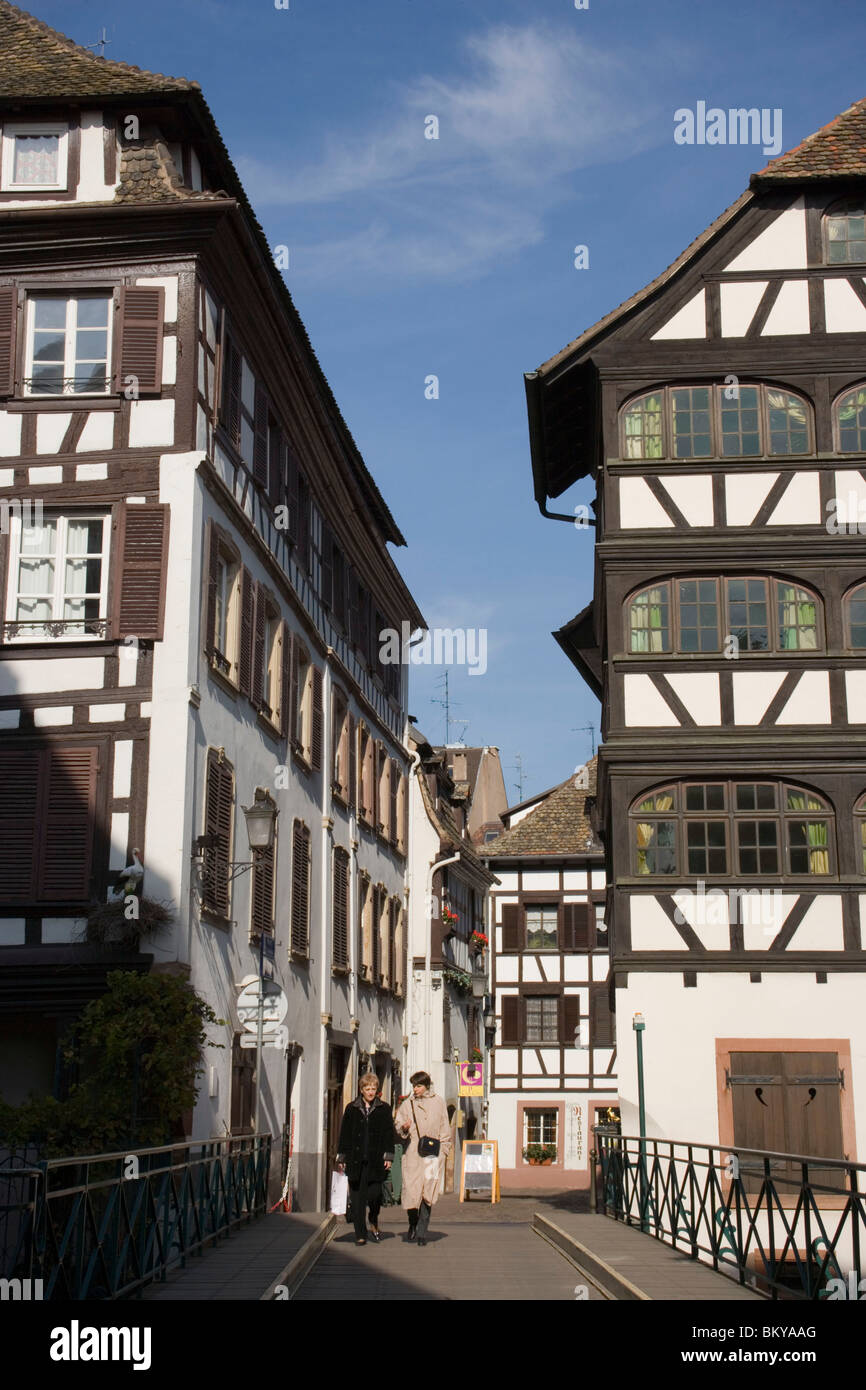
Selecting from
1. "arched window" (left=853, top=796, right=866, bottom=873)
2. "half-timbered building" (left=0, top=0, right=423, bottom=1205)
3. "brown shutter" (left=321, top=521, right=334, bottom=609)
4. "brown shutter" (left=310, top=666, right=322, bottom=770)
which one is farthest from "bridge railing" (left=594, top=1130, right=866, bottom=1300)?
"brown shutter" (left=321, top=521, right=334, bottom=609)

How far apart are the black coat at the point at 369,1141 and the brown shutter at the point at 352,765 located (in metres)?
15.6

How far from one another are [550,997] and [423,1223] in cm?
3153

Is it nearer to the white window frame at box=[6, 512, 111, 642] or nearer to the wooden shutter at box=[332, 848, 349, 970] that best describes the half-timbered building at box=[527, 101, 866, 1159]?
the wooden shutter at box=[332, 848, 349, 970]

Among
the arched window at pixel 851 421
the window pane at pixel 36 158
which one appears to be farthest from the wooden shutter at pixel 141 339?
the arched window at pixel 851 421

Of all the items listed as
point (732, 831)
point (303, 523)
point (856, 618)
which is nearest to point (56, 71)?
point (303, 523)

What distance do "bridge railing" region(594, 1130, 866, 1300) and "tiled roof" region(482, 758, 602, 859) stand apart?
30666mm

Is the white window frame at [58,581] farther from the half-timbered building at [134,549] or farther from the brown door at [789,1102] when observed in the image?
the brown door at [789,1102]

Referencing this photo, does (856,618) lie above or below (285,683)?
above

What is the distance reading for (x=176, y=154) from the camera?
21547 millimetres

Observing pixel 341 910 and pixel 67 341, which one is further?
pixel 341 910

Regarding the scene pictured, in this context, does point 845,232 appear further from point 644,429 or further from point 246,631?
point 246,631

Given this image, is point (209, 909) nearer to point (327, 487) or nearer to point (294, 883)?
point (294, 883)

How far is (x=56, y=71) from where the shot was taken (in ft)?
71.8

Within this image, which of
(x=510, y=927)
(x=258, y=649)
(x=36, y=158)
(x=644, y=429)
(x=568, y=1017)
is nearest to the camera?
(x=36, y=158)
